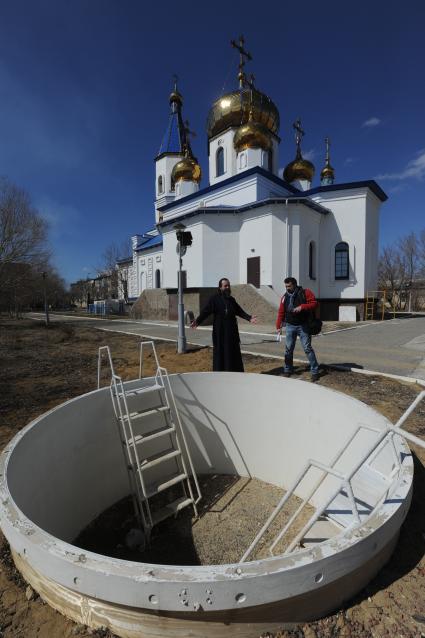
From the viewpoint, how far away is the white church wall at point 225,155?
2297cm

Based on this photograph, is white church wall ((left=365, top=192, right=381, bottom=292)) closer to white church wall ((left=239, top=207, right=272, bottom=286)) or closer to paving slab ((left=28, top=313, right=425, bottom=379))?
white church wall ((left=239, top=207, right=272, bottom=286))

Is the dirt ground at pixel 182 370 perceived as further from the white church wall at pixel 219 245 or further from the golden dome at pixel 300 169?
the golden dome at pixel 300 169

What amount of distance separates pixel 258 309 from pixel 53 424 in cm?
1401

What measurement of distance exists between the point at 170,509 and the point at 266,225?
16538 mm

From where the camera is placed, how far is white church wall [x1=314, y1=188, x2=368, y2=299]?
19.1 meters

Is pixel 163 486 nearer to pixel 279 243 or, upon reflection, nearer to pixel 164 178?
pixel 279 243

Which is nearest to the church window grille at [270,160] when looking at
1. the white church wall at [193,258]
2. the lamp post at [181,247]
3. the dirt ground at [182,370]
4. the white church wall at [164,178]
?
the white church wall at [193,258]

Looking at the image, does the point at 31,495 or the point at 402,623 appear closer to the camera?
the point at 402,623

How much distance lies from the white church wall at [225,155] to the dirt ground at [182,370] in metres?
17.9

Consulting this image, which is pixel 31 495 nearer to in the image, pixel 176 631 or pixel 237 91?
pixel 176 631

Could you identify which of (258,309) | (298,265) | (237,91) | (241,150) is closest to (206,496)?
(258,309)

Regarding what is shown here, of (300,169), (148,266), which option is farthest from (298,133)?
(148,266)

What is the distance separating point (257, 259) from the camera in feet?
60.4

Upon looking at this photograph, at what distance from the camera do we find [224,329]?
488 centimetres
